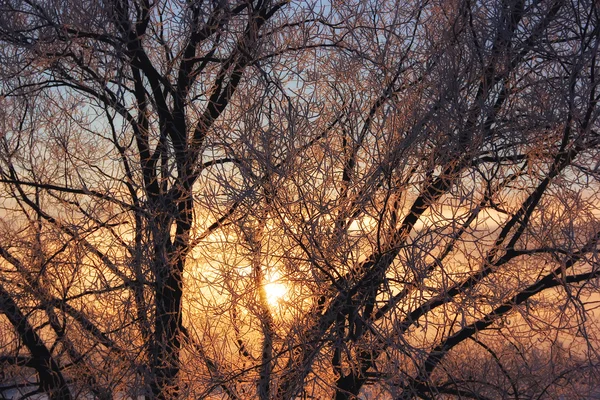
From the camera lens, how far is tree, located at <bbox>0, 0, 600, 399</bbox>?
3.88 m

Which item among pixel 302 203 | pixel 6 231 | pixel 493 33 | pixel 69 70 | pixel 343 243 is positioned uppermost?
pixel 69 70

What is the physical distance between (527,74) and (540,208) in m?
0.92

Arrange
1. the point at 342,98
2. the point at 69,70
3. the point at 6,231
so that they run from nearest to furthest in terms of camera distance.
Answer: the point at 342,98 < the point at 69,70 < the point at 6,231

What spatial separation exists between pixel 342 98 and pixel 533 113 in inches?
53.1

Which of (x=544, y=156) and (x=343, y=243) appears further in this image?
(x=544, y=156)

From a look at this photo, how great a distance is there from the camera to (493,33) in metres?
4.02

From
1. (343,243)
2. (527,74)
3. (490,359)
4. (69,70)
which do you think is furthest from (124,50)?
(490,359)

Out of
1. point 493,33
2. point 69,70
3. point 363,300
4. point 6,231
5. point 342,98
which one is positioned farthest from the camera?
point 6,231

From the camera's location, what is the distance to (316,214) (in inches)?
152

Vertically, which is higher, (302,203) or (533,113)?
(533,113)

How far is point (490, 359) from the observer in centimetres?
549

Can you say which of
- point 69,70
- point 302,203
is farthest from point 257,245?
point 69,70

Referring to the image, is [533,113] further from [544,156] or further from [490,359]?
[490,359]

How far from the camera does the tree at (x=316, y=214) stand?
12.7 feet
